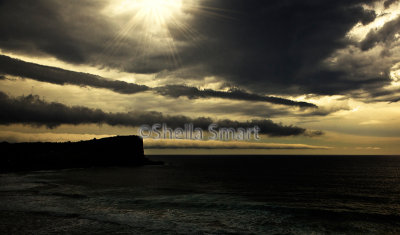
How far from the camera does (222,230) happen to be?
26.4 m

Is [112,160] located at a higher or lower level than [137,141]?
lower

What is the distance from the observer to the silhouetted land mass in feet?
454

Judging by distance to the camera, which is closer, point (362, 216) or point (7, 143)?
point (362, 216)

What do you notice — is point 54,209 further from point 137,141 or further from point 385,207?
point 137,141

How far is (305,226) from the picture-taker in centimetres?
2878

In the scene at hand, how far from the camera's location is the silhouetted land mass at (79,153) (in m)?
138

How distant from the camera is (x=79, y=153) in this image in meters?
164

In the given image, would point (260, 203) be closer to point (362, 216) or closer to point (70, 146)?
point (362, 216)

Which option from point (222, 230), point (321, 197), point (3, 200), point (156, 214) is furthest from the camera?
point (321, 197)

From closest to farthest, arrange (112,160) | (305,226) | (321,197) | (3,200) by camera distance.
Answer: (305,226) → (3,200) → (321,197) → (112,160)

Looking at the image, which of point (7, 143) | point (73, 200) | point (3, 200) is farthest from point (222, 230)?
point (7, 143)

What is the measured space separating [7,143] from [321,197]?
19813 centimetres

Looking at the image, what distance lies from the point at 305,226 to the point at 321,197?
922 inches

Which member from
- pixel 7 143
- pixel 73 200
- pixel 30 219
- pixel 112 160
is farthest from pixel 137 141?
pixel 30 219
